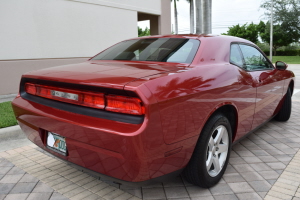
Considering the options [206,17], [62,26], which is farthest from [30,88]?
[206,17]

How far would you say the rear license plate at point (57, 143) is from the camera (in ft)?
7.31

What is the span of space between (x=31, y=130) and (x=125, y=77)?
3.76 feet

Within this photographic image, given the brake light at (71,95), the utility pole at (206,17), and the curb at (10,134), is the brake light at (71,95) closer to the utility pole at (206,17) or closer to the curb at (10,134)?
the curb at (10,134)

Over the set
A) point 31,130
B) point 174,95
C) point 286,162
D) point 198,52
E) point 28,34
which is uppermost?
point 28,34

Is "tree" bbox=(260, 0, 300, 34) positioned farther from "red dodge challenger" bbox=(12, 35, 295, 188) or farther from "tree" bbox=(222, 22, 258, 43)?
"red dodge challenger" bbox=(12, 35, 295, 188)

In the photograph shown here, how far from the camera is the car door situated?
3.28 m

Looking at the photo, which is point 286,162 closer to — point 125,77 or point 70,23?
point 125,77

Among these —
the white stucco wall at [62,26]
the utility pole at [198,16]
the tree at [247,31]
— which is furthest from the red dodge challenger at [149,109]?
the tree at [247,31]

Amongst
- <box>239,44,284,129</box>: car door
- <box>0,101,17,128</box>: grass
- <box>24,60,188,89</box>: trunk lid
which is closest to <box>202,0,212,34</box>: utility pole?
<box>239,44,284,129</box>: car door

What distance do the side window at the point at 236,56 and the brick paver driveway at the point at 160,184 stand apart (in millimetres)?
1161

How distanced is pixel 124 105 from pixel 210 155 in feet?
3.58

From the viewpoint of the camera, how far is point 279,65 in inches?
163

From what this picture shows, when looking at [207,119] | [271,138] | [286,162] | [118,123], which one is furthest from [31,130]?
[271,138]

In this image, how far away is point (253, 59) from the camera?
11.6 ft
